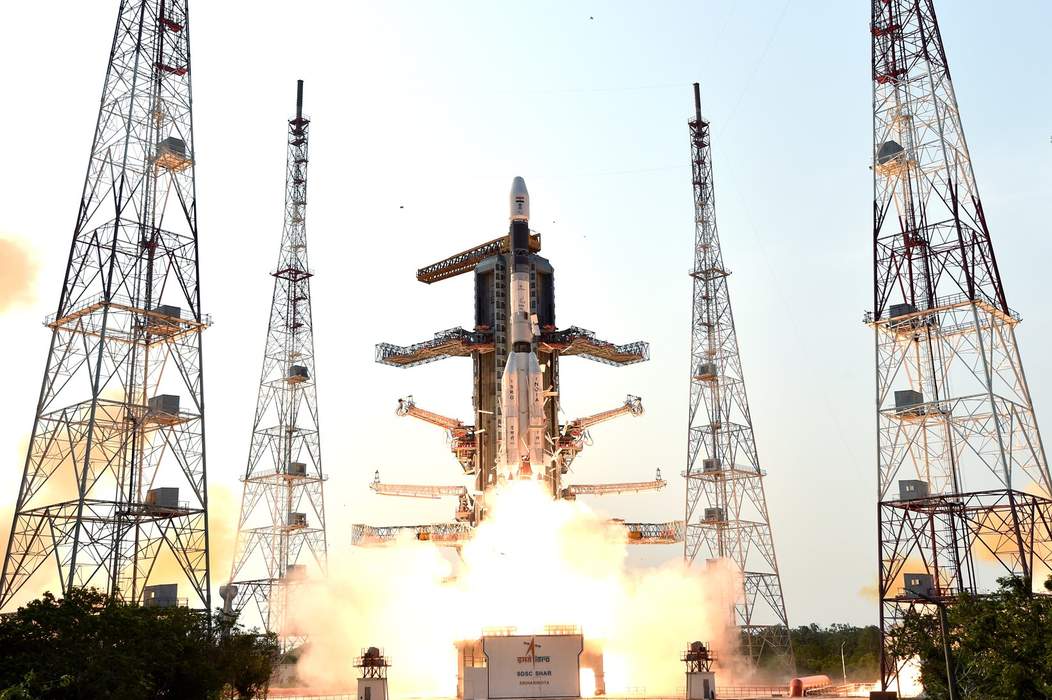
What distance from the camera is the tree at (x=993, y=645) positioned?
3269 cm

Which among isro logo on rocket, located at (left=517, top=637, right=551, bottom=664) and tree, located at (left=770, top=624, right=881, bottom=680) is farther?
tree, located at (left=770, top=624, right=881, bottom=680)

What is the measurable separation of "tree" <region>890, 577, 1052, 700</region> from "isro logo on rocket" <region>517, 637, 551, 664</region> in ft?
47.7

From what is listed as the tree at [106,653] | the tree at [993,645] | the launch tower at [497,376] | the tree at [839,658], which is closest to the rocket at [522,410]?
the launch tower at [497,376]

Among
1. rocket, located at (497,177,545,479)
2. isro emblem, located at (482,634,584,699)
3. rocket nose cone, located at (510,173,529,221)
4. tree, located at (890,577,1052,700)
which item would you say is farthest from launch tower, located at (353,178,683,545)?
tree, located at (890,577,1052,700)

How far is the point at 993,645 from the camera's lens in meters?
36.2

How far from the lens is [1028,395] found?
50469 millimetres

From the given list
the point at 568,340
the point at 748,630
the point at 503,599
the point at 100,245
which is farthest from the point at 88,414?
the point at 748,630

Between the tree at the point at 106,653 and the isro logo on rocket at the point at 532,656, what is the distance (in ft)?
39.4

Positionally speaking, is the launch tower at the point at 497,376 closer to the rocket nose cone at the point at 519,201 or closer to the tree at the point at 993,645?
the rocket nose cone at the point at 519,201

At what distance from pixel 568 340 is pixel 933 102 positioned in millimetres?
28103

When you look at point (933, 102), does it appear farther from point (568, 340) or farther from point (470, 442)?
point (470, 442)

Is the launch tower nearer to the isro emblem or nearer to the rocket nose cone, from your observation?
the rocket nose cone

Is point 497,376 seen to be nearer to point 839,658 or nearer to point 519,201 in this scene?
point 519,201

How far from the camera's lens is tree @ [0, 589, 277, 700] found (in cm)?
3369
